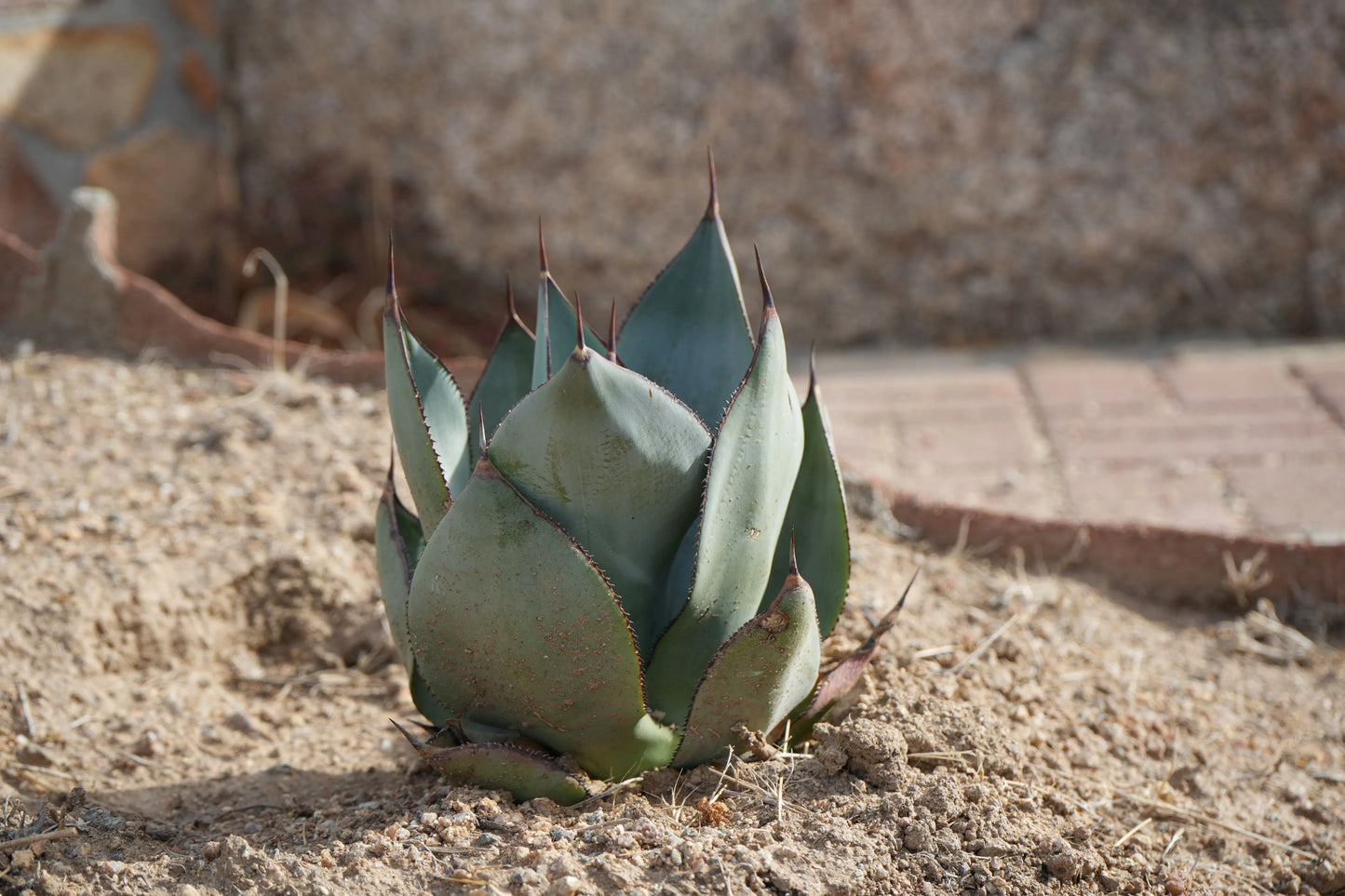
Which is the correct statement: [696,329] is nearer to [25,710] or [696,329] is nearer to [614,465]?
[614,465]

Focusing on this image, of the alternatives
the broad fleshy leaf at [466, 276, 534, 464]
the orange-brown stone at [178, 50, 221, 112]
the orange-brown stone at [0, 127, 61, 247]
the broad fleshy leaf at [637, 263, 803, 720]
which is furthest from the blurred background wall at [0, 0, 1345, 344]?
the broad fleshy leaf at [637, 263, 803, 720]

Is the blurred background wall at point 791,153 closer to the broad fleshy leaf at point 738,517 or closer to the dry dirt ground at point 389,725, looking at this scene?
the dry dirt ground at point 389,725

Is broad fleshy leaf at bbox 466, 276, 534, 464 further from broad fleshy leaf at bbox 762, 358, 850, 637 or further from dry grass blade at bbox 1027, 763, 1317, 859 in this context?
dry grass blade at bbox 1027, 763, 1317, 859

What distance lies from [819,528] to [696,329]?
11.3 inches

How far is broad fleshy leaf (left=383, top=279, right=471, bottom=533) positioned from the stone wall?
7.78 ft

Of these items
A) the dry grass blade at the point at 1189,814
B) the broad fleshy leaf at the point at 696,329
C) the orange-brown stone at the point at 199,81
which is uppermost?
the orange-brown stone at the point at 199,81

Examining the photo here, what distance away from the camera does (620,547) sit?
1402 mm

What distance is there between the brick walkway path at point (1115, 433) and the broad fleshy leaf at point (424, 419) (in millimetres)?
1338

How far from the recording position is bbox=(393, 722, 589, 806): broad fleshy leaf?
4.72 feet

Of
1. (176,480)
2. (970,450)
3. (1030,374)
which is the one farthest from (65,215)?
(1030,374)

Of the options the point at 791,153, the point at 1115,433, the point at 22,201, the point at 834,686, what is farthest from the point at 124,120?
the point at 834,686

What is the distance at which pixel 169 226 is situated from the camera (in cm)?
376

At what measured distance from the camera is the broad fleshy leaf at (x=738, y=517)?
1.35 m

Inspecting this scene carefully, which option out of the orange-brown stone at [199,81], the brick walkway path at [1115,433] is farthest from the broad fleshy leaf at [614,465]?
the orange-brown stone at [199,81]
